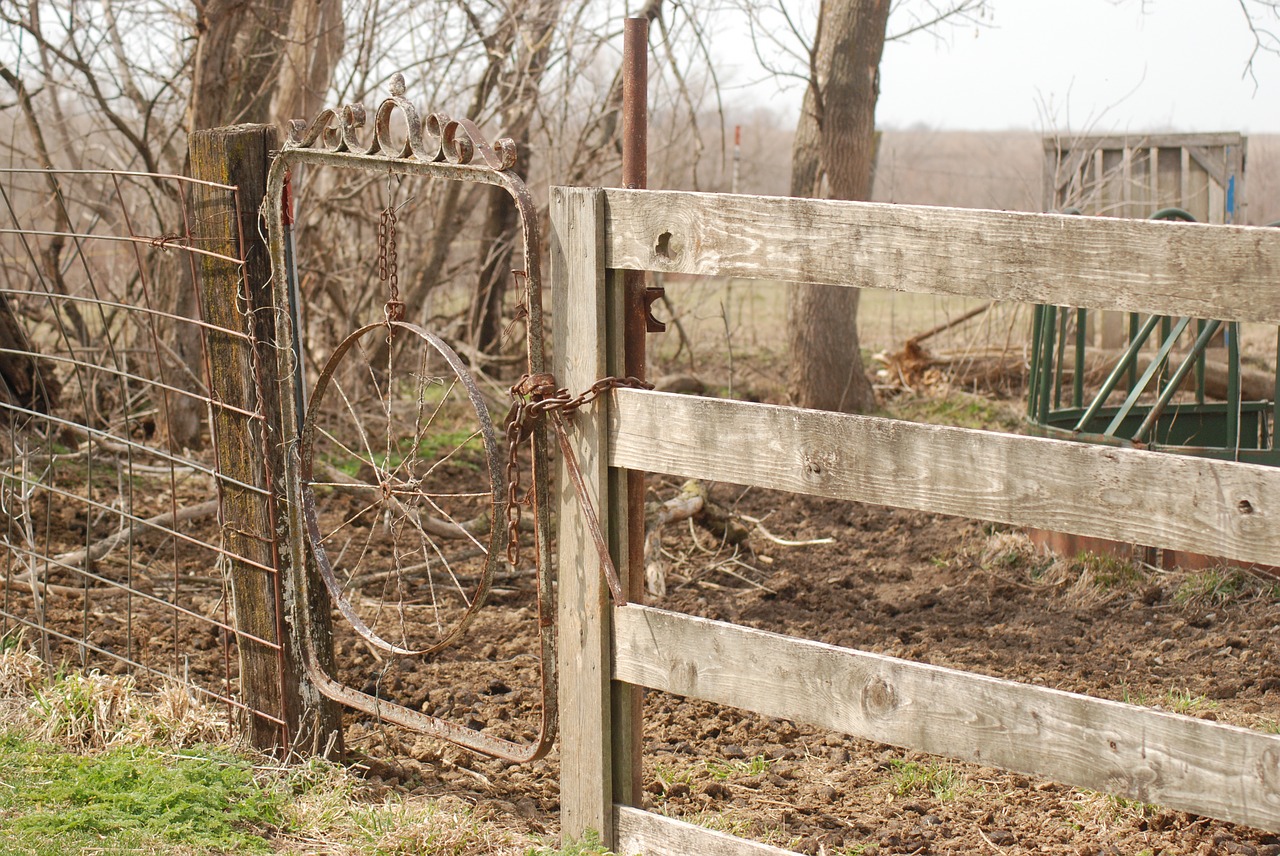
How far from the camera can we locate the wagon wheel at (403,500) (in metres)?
3.12

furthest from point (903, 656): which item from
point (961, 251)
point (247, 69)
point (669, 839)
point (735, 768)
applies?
point (247, 69)

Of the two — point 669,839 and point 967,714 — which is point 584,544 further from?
point 967,714

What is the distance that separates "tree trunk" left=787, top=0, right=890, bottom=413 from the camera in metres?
8.12

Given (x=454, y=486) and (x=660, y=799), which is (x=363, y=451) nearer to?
(x=454, y=486)

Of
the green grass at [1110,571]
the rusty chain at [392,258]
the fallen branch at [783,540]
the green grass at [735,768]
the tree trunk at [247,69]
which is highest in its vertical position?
the tree trunk at [247,69]

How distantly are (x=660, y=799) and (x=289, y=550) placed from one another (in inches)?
51.8

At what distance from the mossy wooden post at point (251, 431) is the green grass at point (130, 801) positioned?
0.79 ft

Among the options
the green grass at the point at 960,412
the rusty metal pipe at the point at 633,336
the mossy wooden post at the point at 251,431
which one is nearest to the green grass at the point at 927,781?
the rusty metal pipe at the point at 633,336

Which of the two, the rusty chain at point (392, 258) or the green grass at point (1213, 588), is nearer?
the rusty chain at point (392, 258)

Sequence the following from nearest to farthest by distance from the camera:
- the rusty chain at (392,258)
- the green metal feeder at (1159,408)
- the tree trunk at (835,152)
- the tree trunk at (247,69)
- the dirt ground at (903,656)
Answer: the rusty chain at (392,258) → the dirt ground at (903,656) → the green metal feeder at (1159,408) → the tree trunk at (247,69) → the tree trunk at (835,152)

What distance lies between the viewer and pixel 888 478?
7.91 ft

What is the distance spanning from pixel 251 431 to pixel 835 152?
5736 mm

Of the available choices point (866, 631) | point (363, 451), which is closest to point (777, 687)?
point (866, 631)

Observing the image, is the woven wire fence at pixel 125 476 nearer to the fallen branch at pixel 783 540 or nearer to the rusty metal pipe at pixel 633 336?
the rusty metal pipe at pixel 633 336
